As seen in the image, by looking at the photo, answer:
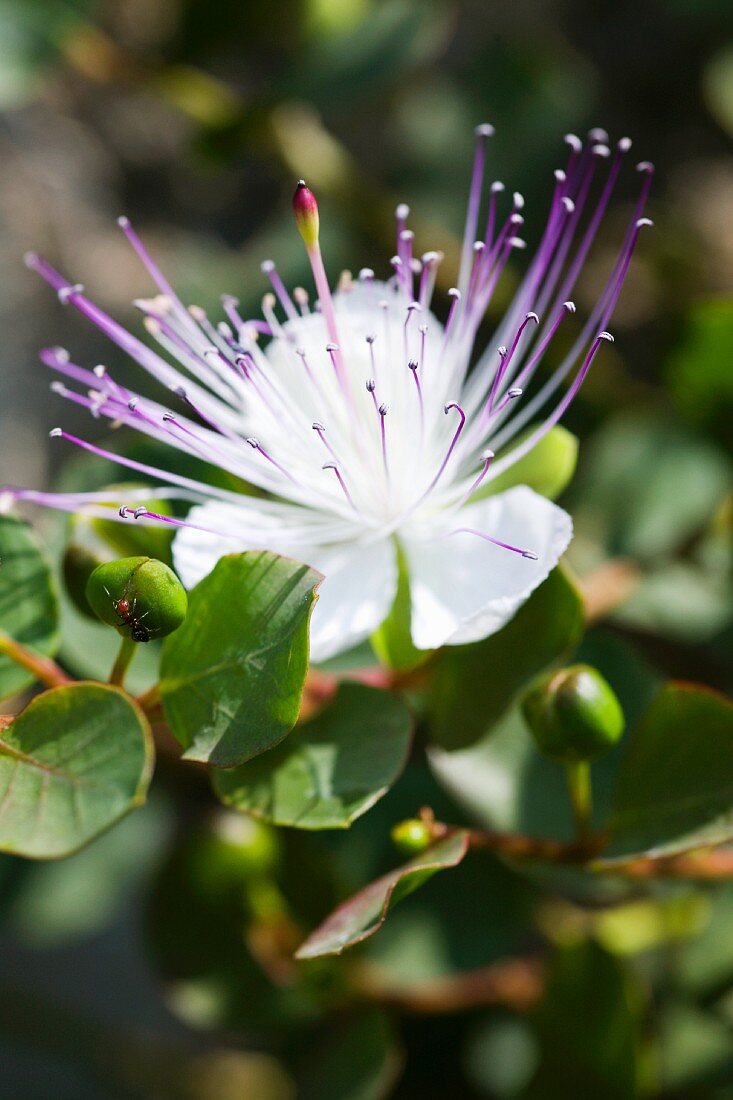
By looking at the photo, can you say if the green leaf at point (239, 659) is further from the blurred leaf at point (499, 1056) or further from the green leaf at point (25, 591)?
the blurred leaf at point (499, 1056)

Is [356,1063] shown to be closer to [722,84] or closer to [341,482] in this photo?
[341,482]

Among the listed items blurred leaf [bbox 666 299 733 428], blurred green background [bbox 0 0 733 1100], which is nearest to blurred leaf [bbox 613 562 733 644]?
blurred green background [bbox 0 0 733 1100]

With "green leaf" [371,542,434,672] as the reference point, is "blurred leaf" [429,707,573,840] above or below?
below

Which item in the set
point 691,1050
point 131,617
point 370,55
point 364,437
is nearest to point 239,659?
point 131,617

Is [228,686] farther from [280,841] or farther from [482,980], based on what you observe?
→ [482,980]

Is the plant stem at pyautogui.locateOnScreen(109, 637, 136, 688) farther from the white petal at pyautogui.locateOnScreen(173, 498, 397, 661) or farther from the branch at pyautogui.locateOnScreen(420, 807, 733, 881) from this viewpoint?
the branch at pyautogui.locateOnScreen(420, 807, 733, 881)

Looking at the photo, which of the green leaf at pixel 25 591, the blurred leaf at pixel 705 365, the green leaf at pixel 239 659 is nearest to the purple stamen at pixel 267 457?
the green leaf at pixel 239 659

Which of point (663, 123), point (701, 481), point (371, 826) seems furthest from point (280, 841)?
point (663, 123)
